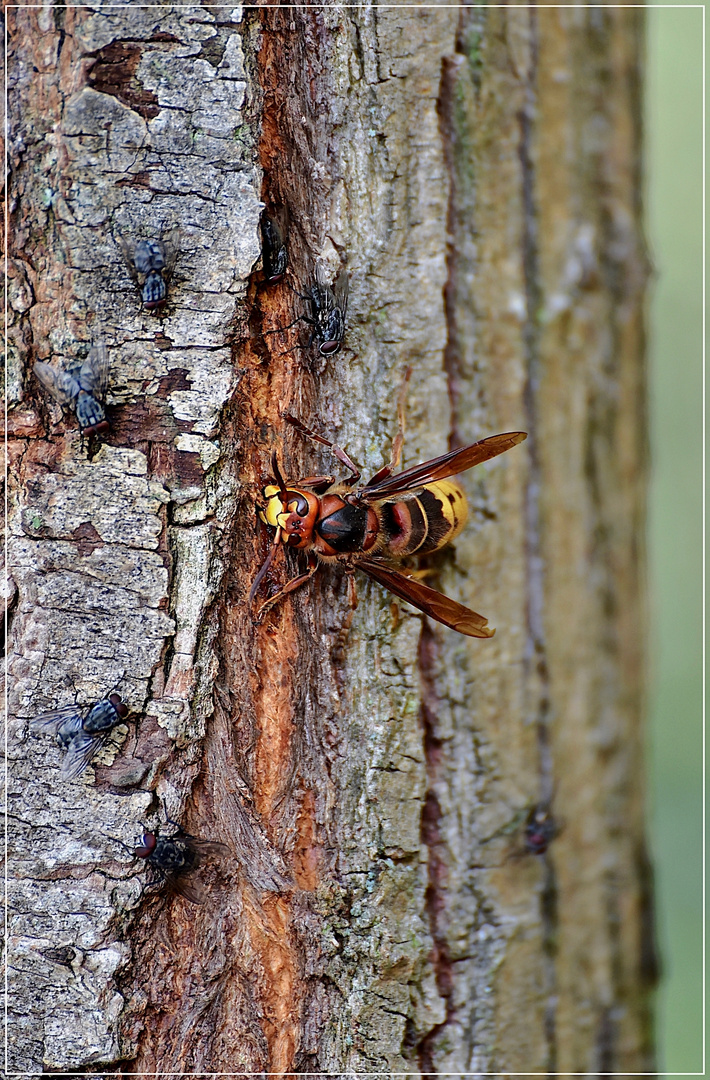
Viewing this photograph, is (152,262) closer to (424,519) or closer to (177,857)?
(424,519)

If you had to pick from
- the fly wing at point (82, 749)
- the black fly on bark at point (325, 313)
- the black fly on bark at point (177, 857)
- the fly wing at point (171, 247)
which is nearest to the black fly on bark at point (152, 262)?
the fly wing at point (171, 247)

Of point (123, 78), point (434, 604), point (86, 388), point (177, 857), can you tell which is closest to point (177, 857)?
point (177, 857)

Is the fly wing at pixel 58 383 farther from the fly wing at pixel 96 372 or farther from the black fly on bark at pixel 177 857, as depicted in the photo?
the black fly on bark at pixel 177 857

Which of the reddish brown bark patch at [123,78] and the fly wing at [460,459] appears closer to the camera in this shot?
the reddish brown bark patch at [123,78]

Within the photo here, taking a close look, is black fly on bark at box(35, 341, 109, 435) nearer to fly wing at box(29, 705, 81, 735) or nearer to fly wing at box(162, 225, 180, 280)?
fly wing at box(162, 225, 180, 280)

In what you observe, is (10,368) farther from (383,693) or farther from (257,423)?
(383,693)

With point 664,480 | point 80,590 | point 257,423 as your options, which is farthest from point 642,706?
point 664,480
